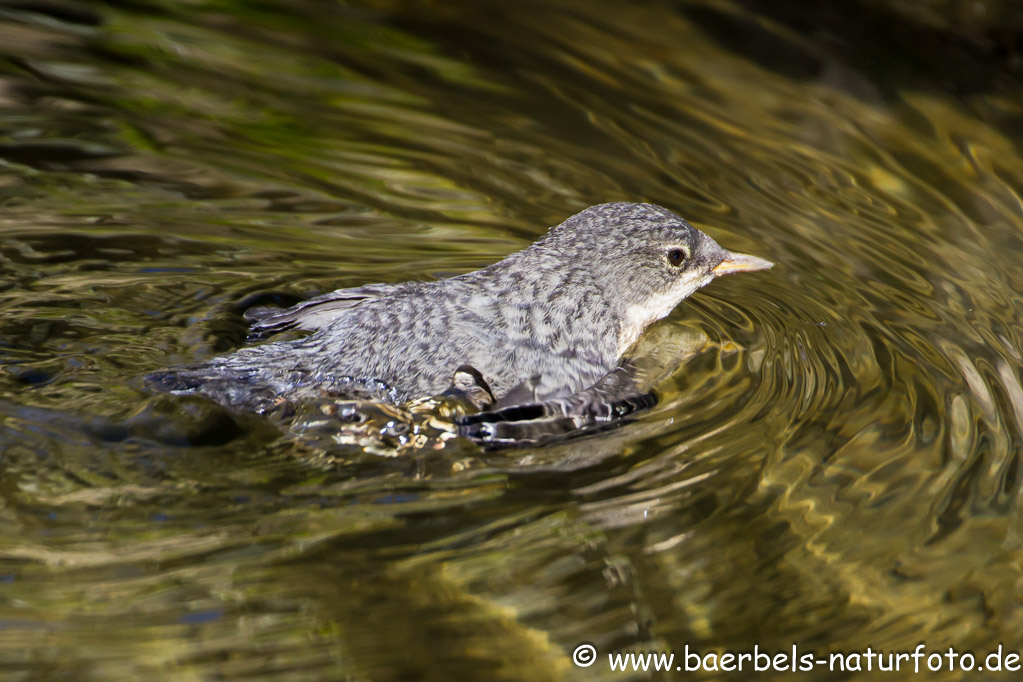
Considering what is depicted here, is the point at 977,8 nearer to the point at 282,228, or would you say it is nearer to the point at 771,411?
the point at 771,411

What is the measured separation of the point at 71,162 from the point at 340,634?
3.82 m

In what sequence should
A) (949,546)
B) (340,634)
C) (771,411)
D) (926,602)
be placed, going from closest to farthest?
1. (340,634)
2. (926,602)
3. (949,546)
4. (771,411)

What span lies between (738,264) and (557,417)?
1.25m

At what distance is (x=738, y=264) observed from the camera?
4.78 meters

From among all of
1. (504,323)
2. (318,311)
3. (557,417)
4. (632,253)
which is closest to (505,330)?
(504,323)

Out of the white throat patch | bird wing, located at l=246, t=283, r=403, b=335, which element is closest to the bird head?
the white throat patch

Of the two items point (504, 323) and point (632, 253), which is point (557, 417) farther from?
point (632, 253)

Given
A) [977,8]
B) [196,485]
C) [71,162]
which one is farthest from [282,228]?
[977,8]

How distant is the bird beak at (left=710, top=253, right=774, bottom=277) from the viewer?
474 centimetres

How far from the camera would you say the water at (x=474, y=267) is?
3258 millimetres

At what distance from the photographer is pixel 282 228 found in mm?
5574

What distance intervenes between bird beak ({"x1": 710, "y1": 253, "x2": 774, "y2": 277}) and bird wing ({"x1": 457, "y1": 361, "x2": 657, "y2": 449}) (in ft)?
2.43

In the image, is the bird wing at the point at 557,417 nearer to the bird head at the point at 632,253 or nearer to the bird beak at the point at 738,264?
the bird head at the point at 632,253

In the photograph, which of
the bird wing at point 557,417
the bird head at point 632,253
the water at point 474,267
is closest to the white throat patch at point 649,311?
the bird head at point 632,253
